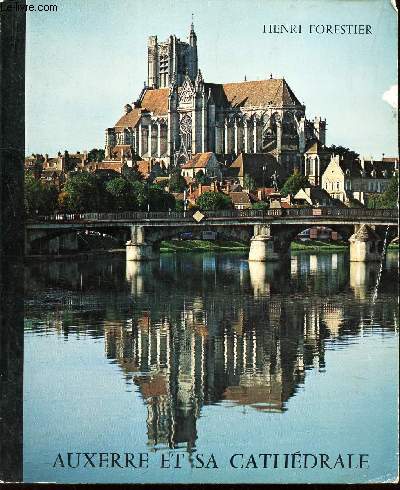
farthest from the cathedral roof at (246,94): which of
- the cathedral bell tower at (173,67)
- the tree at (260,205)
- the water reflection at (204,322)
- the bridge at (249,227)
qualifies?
the water reflection at (204,322)

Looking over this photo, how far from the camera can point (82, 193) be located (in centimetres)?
4991

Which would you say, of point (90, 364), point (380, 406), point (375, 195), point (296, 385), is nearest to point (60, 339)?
point (90, 364)

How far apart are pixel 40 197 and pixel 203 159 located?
49474 millimetres

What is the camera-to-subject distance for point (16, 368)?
13148mm

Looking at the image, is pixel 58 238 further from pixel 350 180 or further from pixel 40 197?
pixel 350 180

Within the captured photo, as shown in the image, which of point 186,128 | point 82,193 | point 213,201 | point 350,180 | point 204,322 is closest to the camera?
point 204,322

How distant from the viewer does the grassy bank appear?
5989 centimetres

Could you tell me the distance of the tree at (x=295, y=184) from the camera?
73.1m

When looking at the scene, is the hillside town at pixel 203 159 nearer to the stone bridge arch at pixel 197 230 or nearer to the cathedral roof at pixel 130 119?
the cathedral roof at pixel 130 119

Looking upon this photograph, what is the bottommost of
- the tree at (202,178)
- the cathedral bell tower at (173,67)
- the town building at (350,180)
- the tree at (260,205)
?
the tree at (260,205)

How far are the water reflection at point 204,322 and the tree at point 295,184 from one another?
28.4 m

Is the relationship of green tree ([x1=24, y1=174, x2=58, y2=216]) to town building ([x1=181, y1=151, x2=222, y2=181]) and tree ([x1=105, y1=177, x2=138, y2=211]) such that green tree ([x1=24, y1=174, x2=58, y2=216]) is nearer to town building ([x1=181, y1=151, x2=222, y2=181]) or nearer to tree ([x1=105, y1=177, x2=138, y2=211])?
tree ([x1=105, y1=177, x2=138, y2=211])

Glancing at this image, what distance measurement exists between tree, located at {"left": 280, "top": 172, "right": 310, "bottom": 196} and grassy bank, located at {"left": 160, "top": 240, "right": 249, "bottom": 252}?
1214 cm

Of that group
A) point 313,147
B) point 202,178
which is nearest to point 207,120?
point 313,147
